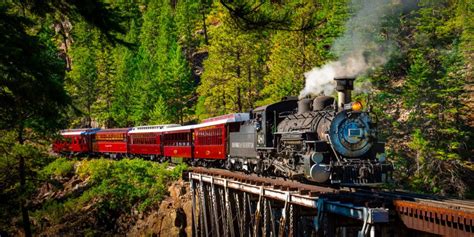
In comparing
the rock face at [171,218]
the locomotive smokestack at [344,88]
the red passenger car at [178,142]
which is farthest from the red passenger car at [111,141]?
the locomotive smokestack at [344,88]

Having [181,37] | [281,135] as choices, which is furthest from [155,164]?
[181,37]

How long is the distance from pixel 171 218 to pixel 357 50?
13.7 metres

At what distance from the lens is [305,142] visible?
16.2 meters

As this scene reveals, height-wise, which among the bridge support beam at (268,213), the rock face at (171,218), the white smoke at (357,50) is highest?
the white smoke at (357,50)

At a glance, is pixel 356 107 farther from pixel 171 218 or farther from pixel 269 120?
pixel 171 218

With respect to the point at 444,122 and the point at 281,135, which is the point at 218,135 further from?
the point at 444,122

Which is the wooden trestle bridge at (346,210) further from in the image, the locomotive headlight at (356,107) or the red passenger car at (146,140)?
the red passenger car at (146,140)

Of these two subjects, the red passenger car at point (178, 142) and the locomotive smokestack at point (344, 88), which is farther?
the red passenger car at point (178, 142)

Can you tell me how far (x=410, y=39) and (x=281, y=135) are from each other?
25315 millimetres

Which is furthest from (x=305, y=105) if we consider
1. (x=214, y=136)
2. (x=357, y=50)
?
(x=214, y=136)

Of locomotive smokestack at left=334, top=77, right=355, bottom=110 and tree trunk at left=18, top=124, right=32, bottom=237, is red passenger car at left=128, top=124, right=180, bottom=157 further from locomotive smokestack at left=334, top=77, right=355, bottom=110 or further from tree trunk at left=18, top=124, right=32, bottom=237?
locomotive smokestack at left=334, top=77, right=355, bottom=110

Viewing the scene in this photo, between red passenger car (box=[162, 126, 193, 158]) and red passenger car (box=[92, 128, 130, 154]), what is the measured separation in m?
7.82

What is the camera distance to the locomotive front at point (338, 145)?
49.3 ft

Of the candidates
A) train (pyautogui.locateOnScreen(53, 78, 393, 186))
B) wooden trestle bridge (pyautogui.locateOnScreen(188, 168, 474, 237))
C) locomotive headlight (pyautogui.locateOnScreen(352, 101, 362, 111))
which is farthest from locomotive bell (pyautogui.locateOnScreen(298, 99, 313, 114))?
wooden trestle bridge (pyautogui.locateOnScreen(188, 168, 474, 237))
